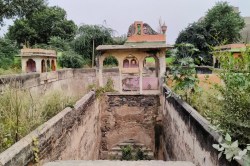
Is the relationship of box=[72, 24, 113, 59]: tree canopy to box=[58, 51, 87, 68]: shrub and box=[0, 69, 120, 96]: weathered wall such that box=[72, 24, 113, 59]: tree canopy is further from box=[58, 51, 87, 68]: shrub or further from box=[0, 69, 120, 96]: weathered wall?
box=[0, 69, 120, 96]: weathered wall

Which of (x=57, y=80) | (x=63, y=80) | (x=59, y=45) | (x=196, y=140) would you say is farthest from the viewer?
(x=59, y=45)

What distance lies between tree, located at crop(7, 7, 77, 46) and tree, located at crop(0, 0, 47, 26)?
903 cm

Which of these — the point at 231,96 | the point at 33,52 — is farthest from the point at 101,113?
the point at 231,96

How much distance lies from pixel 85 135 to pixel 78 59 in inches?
622

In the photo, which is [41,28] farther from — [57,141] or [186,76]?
[57,141]

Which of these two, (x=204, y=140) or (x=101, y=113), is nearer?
(x=204, y=140)

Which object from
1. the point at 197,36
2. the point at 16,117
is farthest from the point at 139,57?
the point at 197,36

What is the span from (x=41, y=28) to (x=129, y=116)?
24.2 meters

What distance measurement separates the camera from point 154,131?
11320 mm

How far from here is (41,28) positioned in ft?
105

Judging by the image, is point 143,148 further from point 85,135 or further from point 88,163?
point 88,163

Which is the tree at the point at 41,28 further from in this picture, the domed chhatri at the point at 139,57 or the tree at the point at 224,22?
the tree at the point at 224,22

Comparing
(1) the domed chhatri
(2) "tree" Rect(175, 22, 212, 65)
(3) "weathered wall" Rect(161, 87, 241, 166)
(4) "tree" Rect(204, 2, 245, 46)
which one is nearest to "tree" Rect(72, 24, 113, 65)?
(1) the domed chhatri

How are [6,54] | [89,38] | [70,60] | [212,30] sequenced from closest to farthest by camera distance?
[6,54] → [70,60] → [89,38] → [212,30]
